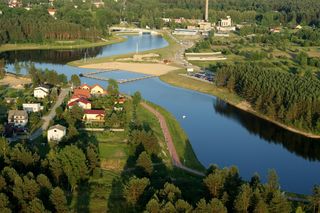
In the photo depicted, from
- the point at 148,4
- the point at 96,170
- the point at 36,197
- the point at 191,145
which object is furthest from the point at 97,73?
the point at 148,4

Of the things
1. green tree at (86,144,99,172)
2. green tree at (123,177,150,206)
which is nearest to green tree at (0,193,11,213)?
green tree at (123,177,150,206)

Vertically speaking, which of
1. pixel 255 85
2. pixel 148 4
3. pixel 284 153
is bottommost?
pixel 284 153

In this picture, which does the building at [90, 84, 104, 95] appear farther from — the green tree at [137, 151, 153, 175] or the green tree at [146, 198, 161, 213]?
the green tree at [146, 198, 161, 213]

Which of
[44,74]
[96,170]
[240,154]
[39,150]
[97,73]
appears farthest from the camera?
[97,73]

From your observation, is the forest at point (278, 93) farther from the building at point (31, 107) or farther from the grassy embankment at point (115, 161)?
the building at point (31, 107)

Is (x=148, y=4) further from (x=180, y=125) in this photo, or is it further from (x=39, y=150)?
(x=39, y=150)

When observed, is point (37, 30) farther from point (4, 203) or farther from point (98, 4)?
point (4, 203)

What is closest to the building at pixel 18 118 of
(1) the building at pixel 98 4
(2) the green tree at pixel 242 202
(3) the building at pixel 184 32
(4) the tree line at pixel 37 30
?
(2) the green tree at pixel 242 202
